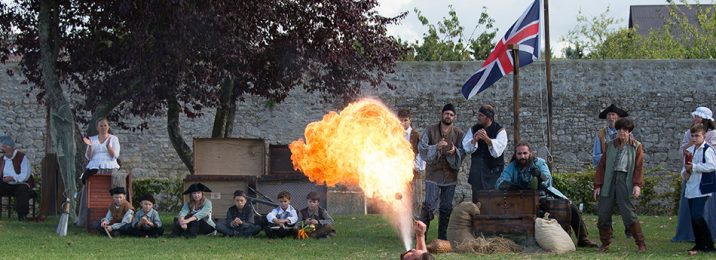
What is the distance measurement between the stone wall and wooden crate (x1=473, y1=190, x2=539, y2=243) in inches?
390

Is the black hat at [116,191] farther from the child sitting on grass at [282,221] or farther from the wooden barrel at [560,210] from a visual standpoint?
the wooden barrel at [560,210]

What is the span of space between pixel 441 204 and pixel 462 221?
2.92ft

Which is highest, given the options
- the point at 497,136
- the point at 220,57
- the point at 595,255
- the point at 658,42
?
the point at 658,42

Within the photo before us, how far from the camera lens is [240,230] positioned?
1553cm

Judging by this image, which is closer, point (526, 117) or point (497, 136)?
point (497, 136)

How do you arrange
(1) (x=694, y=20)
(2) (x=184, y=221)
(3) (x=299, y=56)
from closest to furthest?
(2) (x=184, y=221) → (3) (x=299, y=56) → (1) (x=694, y=20)

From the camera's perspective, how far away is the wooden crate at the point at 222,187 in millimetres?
16828

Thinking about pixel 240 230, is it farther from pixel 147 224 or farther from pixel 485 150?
pixel 485 150

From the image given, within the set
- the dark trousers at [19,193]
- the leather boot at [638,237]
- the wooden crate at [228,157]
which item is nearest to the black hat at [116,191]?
the wooden crate at [228,157]

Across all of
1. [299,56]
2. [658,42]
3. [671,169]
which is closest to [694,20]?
[658,42]

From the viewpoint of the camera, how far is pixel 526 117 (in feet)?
76.8

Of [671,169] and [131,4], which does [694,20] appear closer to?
[671,169]

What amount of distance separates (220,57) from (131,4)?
179 centimetres

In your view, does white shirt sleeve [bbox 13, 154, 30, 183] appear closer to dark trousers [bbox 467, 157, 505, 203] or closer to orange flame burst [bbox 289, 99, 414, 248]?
orange flame burst [bbox 289, 99, 414, 248]
